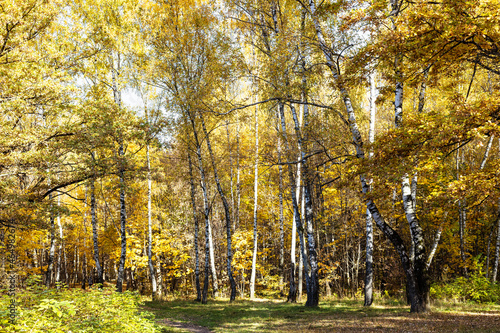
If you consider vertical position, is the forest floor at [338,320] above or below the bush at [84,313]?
below

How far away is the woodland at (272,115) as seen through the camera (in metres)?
5.88

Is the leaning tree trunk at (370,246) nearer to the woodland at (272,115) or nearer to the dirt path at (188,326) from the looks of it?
the woodland at (272,115)

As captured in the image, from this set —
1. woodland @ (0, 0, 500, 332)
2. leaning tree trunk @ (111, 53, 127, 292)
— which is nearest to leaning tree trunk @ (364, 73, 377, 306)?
→ woodland @ (0, 0, 500, 332)

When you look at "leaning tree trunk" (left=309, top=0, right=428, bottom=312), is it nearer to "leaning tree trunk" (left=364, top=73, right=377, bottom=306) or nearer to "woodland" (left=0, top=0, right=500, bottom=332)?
"woodland" (left=0, top=0, right=500, bottom=332)

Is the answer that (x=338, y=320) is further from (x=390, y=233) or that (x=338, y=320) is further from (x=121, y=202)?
(x=121, y=202)

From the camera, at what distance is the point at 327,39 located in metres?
9.08

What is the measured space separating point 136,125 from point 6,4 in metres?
4.97

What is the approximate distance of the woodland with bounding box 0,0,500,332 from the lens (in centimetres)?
588

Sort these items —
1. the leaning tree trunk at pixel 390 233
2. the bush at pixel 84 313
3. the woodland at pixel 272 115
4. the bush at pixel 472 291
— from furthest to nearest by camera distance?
the bush at pixel 472 291 → the leaning tree trunk at pixel 390 233 → the woodland at pixel 272 115 → the bush at pixel 84 313

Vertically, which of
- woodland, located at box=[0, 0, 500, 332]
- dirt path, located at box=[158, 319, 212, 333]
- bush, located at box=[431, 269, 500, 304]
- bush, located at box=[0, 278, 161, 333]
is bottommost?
dirt path, located at box=[158, 319, 212, 333]

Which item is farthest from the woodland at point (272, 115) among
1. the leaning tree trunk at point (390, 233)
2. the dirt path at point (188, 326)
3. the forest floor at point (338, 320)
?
the dirt path at point (188, 326)

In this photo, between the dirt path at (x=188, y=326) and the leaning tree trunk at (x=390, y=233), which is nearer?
the leaning tree trunk at (x=390, y=233)

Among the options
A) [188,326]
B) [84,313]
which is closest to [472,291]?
[188,326]

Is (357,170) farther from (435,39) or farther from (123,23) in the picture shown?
(123,23)
